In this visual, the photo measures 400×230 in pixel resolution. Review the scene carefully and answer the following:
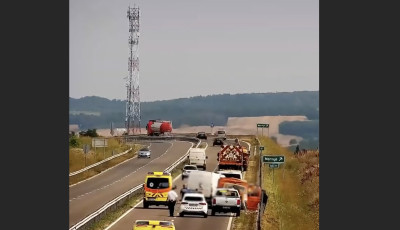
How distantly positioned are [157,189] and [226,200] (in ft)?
15.4

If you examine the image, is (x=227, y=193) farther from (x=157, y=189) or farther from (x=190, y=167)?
(x=190, y=167)

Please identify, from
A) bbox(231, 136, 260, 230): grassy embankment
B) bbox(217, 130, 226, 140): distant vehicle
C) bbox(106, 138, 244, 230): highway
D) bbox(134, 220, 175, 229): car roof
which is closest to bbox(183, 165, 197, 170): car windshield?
bbox(106, 138, 244, 230): highway

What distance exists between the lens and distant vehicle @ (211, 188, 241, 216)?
4828cm

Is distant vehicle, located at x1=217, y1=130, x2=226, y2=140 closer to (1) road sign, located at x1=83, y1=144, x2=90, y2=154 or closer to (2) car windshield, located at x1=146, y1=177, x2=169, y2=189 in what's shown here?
(2) car windshield, located at x1=146, y1=177, x2=169, y2=189

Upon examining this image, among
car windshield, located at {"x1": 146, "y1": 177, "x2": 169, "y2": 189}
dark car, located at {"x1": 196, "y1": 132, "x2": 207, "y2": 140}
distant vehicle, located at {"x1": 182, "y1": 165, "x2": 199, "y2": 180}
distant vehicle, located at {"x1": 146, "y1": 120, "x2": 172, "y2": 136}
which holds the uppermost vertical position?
distant vehicle, located at {"x1": 146, "y1": 120, "x2": 172, "y2": 136}

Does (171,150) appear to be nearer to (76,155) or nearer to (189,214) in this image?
(76,155)

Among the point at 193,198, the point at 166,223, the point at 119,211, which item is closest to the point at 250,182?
the point at 193,198

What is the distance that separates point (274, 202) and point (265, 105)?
5.77 metres

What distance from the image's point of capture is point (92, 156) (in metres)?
69.7

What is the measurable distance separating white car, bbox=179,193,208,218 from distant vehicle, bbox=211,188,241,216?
1.57 ft

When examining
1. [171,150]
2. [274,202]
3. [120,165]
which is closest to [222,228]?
[274,202]

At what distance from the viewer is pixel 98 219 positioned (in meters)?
54.8

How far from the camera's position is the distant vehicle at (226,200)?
48.3m

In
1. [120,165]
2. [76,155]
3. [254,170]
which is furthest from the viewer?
[120,165]
